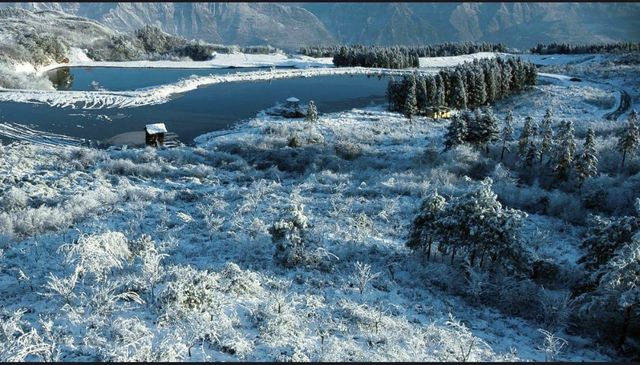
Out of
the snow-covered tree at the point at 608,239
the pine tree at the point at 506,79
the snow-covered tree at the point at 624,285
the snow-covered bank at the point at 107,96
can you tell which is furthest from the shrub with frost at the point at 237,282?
the pine tree at the point at 506,79

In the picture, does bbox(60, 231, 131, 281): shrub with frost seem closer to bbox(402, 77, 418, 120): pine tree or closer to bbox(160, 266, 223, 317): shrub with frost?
bbox(160, 266, 223, 317): shrub with frost

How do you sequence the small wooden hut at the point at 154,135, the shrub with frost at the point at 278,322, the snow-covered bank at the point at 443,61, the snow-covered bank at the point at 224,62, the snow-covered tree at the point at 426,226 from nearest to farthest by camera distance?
1. the shrub with frost at the point at 278,322
2. the snow-covered tree at the point at 426,226
3. the small wooden hut at the point at 154,135
4. the snow-covered bank at the point at 224,62
5. the snow-covered bank at the point at 443,61

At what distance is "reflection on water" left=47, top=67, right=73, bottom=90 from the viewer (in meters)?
85.1

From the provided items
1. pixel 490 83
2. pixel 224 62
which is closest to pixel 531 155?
pixel 490 83

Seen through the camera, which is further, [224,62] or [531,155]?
[224,62]

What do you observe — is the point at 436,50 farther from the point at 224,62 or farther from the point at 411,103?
the point at 411,103

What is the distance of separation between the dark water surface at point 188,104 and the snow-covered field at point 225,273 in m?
18.5

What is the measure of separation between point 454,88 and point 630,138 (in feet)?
123

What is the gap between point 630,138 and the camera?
1614 inches

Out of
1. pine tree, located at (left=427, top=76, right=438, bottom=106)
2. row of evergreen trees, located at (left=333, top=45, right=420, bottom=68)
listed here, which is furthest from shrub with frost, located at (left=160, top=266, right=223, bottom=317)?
row of evergreen trees, located at (left=333, top=45, right=420, bottom=68)

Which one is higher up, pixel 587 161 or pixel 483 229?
pixel 483 229

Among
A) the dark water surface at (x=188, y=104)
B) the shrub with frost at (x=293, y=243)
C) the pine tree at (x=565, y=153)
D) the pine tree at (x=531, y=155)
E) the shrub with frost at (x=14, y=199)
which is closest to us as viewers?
the shrub with frost at (x=293, y=243)

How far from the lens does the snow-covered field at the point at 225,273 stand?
43.2ft

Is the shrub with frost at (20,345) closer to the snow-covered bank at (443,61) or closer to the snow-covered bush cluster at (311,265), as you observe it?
the snow-covered bush cluster at (311,265)
